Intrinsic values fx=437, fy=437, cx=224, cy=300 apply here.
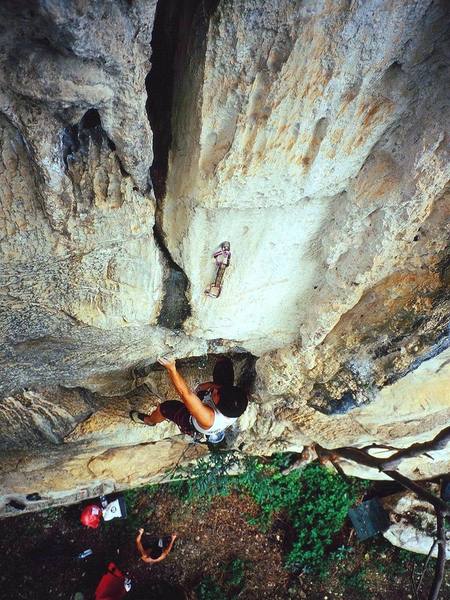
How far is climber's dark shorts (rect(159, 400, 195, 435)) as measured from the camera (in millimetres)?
3314

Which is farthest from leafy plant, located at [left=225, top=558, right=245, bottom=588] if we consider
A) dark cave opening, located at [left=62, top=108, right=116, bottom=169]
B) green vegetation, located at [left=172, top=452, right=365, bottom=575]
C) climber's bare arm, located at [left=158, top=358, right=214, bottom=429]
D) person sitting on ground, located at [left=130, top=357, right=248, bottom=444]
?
dark cave opening, located at [left=62, top=108, right=116, bottom=169]

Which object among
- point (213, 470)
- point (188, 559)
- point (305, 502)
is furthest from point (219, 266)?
point (188, 559)

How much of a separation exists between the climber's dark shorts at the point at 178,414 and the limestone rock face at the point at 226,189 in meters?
0.40

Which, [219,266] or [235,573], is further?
[235,573]

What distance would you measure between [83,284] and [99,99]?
3.29ft

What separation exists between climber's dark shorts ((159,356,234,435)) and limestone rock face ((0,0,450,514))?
7.7 inches

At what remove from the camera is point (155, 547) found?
5844 mm

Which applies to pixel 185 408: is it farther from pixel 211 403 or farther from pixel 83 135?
pixel 83 135

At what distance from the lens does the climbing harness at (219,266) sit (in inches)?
85.0

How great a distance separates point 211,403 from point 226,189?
1.75 m

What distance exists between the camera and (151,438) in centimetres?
427

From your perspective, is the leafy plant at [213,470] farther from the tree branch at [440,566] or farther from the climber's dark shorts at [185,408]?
the tree branch at [440,566]

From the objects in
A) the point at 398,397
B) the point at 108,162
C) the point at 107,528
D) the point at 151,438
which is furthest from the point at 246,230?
the point at 107,528

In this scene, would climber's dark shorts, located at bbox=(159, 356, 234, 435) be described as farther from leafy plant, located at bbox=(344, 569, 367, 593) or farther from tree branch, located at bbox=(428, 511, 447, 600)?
leafy plant, located at bbox=(344, 569, 367, 593)
